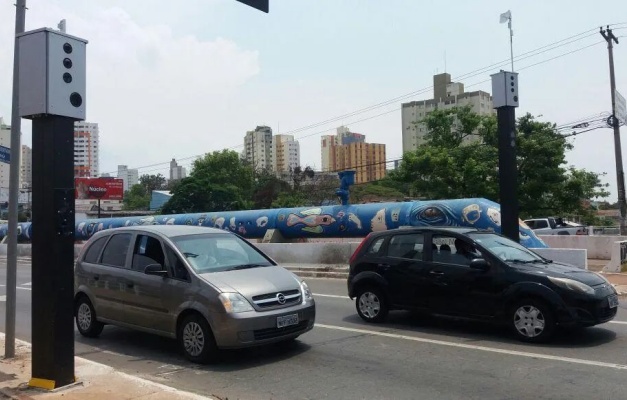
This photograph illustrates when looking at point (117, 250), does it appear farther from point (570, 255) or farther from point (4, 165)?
point (570, 255)

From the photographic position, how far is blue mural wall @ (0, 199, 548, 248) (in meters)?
18.6

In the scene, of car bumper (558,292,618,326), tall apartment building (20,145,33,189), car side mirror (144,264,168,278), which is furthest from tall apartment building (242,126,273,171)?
car bumper (558,292,618,326)

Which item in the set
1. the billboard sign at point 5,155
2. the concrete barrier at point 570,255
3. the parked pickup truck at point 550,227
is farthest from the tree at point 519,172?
the billboard sign at point 5,155

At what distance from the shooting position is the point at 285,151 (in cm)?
8931

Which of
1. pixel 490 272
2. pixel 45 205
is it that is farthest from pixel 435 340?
pixel 45 205

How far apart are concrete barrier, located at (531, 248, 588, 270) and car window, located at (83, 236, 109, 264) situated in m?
10.7

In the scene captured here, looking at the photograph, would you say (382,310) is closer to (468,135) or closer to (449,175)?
(449,175)

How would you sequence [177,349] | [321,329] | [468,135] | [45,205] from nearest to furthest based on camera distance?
[45,205], [177,349], [321,329], [468,135]

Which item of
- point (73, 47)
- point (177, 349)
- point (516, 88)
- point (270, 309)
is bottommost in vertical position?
point (177, 349)

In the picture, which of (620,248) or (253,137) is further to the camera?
(253,137)

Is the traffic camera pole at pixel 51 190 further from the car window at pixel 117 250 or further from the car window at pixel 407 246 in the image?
the car window at pixel 407 246

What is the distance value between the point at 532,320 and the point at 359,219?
14219 millimetres

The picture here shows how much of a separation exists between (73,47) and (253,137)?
8301cm

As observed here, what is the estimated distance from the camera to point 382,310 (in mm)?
9703
